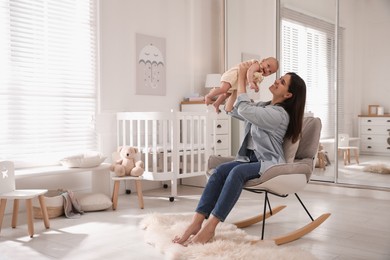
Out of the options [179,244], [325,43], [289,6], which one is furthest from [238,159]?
[289,6]

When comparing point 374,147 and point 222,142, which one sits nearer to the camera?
point 374,147

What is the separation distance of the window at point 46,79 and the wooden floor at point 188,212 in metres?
0.66

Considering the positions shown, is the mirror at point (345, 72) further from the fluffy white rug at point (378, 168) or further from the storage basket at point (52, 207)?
the storage basket at point (52, 207)

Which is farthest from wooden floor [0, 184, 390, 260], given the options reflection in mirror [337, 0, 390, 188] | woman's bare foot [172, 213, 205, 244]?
reflection in mirror [337, 0, 390, 188]

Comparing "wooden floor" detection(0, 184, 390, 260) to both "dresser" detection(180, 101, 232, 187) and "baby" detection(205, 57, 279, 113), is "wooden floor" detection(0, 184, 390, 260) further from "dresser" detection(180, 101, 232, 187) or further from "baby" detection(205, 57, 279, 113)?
"baby" detection(205, 57, 279, 113)

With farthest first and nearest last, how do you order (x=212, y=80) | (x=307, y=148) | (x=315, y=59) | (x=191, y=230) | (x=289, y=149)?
(x=212, y=80)
(x=315, y=59)
(x=307, y=148)
(x=289, y=149)
(x=191, y=230)

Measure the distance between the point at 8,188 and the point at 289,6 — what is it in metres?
3.13

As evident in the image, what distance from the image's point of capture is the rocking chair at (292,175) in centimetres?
229

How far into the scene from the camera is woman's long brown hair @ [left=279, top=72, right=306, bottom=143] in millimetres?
2344

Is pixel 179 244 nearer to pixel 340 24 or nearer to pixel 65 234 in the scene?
pixel 65 234

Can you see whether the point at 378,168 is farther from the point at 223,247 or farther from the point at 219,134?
the point at 223,247

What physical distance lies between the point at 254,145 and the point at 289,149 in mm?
204

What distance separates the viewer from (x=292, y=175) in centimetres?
232

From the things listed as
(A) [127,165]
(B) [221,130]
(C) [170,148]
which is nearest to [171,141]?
(C) [170,148]
